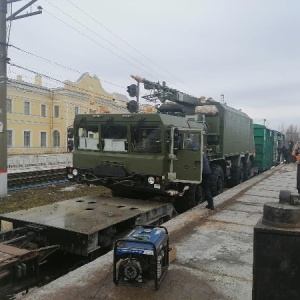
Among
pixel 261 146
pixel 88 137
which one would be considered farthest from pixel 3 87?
pixel 261 146

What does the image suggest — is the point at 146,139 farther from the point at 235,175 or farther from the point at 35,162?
the point at 35,162

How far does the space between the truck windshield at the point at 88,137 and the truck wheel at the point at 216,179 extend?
3.86m

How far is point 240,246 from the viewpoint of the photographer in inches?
201

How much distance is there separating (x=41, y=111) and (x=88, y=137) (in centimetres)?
3759

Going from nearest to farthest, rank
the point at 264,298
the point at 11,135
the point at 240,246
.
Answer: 1. the point at 264,298
2. the point at 240,246
3. the point at 11,135

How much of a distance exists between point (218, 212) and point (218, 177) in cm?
322

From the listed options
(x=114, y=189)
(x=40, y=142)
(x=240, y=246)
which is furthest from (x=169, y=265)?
(x=40, y=142)

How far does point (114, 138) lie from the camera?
7.92 metres

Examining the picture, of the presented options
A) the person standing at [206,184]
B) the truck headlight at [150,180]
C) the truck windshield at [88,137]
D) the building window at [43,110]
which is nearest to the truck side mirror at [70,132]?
the truck windshield at [88,137]

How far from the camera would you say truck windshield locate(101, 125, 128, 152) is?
7.78 meters

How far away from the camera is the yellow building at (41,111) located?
3972cm

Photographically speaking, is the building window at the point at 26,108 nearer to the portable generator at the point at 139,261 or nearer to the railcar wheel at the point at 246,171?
the railcar wheel at the point at 246,171

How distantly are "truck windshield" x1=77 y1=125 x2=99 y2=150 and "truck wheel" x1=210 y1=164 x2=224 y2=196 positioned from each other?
12.7 feet

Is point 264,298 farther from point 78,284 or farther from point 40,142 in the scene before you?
point 40,142
